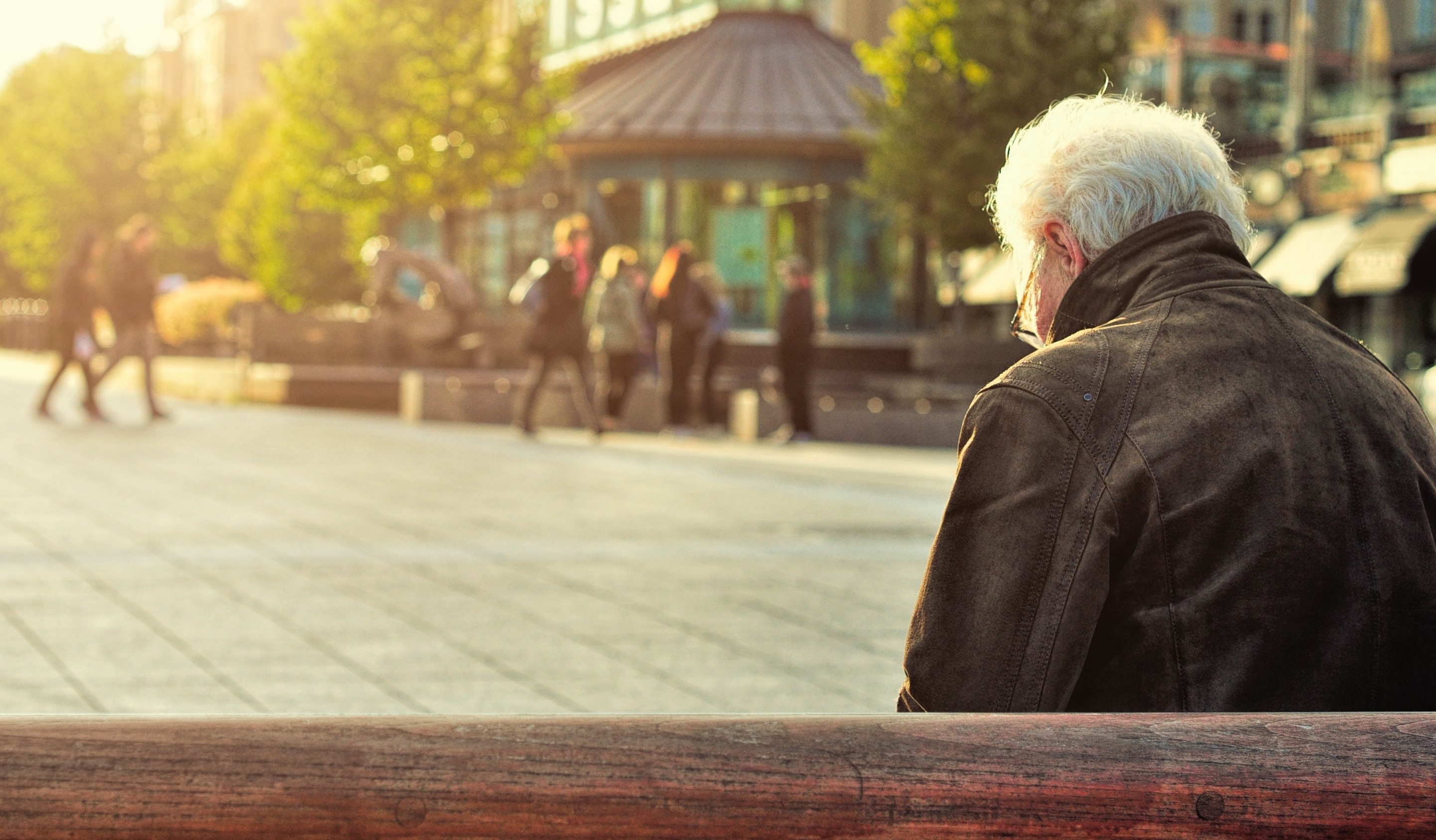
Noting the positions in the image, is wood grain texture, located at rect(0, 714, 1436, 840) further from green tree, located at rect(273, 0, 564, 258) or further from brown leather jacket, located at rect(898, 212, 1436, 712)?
green tree, located at rect(273, 0, 564, 258)

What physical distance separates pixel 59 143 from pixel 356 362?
2750 cm

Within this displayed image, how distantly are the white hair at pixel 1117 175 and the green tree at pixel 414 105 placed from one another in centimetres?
2865

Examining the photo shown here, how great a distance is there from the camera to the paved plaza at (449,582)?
18.1ft

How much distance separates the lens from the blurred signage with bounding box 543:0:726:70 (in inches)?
1623

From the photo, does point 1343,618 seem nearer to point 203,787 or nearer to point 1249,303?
point 1249,303

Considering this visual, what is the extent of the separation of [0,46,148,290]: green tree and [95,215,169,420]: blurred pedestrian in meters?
32.6

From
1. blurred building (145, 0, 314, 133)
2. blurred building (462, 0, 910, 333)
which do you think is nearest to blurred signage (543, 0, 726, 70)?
blurred building (462, 0, 910, 333)

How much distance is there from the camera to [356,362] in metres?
25.7

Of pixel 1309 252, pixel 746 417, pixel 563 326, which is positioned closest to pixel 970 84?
pixel 746 417

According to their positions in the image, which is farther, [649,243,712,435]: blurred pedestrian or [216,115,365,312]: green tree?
[216,115,365,312]: green tree

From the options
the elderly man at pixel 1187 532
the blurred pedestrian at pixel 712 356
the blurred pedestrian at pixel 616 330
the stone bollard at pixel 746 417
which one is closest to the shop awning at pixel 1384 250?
the blurred pedestrian at pixel 712 356

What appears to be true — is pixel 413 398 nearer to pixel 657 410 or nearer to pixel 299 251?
pixel 657 410

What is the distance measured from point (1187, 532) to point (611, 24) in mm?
45175

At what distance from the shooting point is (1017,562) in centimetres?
194
